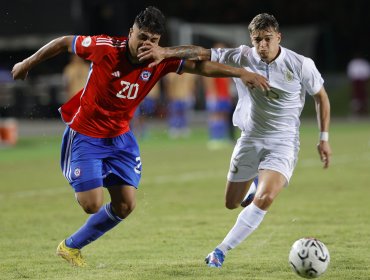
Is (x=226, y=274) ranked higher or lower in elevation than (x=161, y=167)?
higher

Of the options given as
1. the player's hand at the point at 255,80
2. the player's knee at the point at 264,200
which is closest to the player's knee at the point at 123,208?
the player's knee at the point at 264,200

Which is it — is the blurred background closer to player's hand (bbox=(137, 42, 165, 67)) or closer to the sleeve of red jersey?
the sleeve of red jersey

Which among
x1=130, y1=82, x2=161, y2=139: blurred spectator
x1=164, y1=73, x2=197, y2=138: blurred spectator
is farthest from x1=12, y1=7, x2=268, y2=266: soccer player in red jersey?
x1=164, y1=73, x2=197, y2=138: blurred spectator

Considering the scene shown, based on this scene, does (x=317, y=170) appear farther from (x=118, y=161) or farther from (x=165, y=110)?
(x=165, y=110)

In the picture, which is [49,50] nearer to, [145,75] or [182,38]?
[145,75]

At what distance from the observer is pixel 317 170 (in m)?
16.6

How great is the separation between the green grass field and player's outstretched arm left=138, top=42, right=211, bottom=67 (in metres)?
1.74

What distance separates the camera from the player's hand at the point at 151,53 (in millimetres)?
7562

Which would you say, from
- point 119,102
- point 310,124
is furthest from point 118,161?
point 310,124

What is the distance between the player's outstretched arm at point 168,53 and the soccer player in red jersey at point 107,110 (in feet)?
0.19

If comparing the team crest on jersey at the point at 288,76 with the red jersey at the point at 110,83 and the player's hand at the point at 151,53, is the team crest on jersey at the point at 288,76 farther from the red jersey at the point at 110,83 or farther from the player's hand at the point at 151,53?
the player's hand at the point at 151,53

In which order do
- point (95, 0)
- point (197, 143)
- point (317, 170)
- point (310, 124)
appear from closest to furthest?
point (317, 170)
point (197, 143)
point (310, 124)
point (95, 0)

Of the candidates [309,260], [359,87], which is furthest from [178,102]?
[309,260]

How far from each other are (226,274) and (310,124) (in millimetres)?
22063
